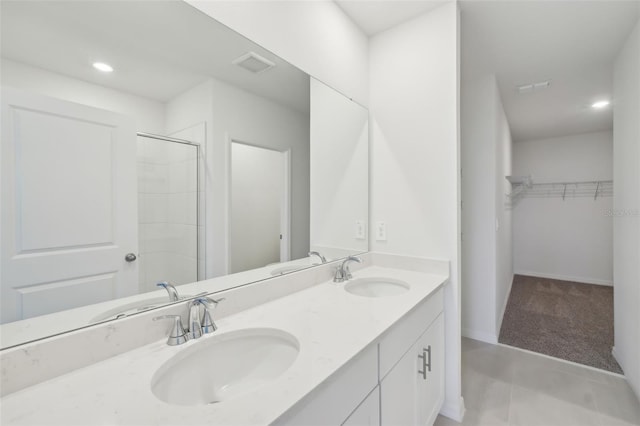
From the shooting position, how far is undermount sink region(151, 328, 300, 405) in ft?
2.55

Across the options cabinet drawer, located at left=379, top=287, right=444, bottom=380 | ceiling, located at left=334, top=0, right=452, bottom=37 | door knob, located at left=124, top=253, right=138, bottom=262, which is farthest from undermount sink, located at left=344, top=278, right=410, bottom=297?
ceiling, located at left=334, top=0, right=452, bottom=37

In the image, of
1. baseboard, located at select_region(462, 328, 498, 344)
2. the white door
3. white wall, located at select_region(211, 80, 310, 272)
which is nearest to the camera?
the white door

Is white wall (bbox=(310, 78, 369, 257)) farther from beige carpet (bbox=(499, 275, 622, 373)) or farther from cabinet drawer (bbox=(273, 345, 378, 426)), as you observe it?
beige carpet (bbox=(499, 275, 622, 373))

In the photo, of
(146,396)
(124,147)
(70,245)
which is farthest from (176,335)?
(124,147)

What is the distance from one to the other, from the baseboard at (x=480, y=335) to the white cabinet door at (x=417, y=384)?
1.31 metres

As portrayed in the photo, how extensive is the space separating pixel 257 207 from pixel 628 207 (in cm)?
250

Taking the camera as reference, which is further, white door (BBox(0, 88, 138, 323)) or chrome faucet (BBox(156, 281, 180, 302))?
chrome faucet (BBox(156, 281, 180, 302))

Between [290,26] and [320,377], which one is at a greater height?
[290,26]

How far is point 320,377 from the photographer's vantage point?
0.69 meters

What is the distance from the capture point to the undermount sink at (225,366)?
78 cm

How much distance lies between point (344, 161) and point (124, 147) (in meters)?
1.26

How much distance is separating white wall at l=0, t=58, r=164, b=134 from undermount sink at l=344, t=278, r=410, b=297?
119 centimetres

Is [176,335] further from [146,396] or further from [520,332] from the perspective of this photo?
[520,332]

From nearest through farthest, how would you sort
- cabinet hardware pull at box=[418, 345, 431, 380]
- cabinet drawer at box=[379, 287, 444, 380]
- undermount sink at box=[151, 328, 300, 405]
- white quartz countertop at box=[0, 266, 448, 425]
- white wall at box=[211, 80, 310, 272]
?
1. white quartz countertop at box=[0, 266, 448, 425]
2. undermount sink at box=[151, 328, 300, 405]
3. cabinet drawer at box=[379, 287, 444, 380]
4. white wall at box=[211, 80, 310, 272]
5. cabinet hardware pull at box=[418, 345, 431, 380]
